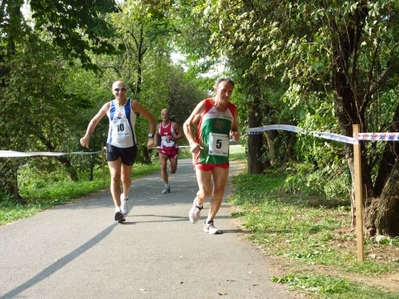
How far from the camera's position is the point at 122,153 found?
26.5 feet

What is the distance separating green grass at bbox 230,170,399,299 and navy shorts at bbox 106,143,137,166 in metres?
1.89

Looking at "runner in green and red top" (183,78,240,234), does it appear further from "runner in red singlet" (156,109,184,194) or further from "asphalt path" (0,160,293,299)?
"runner in red singlet" (156,109,184,194)

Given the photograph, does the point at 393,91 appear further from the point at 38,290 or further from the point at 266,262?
the point at 38,290

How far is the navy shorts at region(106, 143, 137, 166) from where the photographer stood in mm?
8008

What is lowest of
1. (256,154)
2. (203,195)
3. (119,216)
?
(119,216)

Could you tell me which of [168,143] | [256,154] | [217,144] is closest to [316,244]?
[217,144]

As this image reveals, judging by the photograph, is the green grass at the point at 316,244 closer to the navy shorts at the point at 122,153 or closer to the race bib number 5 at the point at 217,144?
the race bib number 5 at the point at 217,144

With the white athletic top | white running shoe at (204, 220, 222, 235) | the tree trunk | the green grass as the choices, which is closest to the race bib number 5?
white running shoe at (204, 220, 222, 235)

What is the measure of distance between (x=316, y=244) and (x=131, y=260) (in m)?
2.16

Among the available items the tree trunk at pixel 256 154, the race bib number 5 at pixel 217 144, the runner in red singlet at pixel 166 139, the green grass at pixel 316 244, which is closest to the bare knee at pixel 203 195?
the race bib number 5 at pixel 217 144

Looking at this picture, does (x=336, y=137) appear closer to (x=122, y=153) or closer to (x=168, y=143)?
(x=122, y=153)

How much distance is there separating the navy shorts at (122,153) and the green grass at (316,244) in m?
1.89

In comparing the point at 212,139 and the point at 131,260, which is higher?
the point at 212,139

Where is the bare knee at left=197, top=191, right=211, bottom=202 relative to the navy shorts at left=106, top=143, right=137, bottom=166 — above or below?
below
